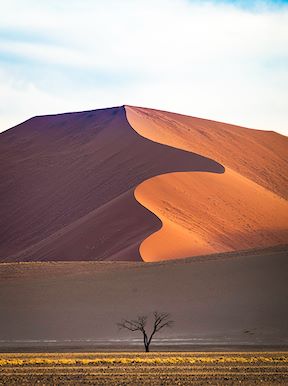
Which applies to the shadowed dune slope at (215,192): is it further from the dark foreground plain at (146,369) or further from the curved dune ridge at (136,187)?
the dark foreground plain at (146,369)

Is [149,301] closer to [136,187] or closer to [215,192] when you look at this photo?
[136,187]

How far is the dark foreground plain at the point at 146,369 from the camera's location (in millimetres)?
19375

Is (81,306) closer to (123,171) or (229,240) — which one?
(229,240)

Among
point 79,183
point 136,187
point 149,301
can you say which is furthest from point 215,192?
point 149,301

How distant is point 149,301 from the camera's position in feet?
133

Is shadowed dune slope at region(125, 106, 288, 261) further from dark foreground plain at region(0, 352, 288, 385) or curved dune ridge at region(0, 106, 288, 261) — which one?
dark foreground plain at region(0, 352, 288, 385)

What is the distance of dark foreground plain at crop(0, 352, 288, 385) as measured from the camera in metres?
19.4

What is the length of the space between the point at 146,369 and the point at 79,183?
187 feet

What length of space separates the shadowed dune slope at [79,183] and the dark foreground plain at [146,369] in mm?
26381

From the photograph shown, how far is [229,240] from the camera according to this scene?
2525 inches

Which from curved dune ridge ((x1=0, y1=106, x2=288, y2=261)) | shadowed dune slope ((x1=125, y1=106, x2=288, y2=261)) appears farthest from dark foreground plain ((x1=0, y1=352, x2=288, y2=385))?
curved dune ridge ((x1=0, y1=106, x2=288, y2=261))

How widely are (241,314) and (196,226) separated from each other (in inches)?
1046

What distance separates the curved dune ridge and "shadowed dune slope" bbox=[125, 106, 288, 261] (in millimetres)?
123

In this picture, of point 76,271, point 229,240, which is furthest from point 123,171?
point 76,271
